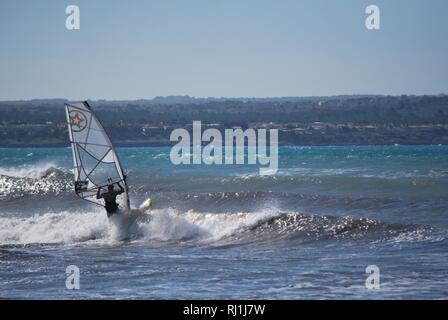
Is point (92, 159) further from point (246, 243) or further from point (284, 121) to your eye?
point (284, 121)

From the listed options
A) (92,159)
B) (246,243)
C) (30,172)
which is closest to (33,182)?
(30,172)

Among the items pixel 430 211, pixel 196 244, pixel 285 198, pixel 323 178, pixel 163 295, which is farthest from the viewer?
pixel 323 178

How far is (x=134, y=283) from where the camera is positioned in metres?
12.9

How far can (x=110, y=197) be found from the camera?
19.9 meters

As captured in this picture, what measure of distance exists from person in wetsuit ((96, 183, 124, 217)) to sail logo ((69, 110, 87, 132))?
147 centimetres

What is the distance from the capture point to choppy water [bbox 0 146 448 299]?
40.9 ft

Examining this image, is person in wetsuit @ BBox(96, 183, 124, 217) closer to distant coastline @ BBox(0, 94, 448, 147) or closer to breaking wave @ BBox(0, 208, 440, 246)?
breaking wave @ BBox(0, 208, 440, 246)

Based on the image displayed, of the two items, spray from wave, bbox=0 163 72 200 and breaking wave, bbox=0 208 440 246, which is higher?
breaking wave, bbox=0 208 440 246

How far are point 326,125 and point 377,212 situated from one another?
7087cm

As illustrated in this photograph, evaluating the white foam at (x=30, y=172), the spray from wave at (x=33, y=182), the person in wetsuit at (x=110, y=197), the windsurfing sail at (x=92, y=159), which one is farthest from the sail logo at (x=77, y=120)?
the white foam at (x=30, y=172)

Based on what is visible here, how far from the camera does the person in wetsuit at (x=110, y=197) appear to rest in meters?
19.6

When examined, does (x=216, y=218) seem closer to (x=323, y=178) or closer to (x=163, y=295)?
(x=163, y=295)

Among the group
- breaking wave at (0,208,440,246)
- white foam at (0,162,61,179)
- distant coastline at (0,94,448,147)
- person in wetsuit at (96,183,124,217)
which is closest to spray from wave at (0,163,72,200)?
white foam at (0,162,61,179)
